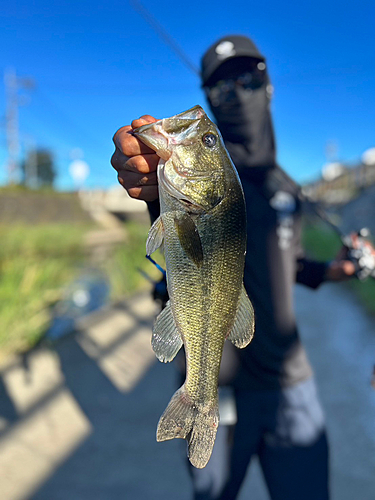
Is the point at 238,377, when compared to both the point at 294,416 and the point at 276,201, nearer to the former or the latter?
the point at 294,416

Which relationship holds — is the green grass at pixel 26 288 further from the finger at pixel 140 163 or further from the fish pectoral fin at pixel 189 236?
the fish pectoral fin at pixel 189 236

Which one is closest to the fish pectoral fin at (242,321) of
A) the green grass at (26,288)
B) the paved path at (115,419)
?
the paved path at (115,419)

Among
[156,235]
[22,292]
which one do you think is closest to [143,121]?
[156,235]

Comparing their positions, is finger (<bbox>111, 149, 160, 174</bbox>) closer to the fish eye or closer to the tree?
the fish eye

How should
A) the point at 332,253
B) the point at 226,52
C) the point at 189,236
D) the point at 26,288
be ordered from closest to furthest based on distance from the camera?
the point at 189,236 → the point at 226,52 → the point at 26,288 → the point at 332,253

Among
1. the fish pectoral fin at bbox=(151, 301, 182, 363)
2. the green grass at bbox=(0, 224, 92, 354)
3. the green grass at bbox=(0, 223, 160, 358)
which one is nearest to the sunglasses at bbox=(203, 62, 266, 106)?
the fish pectoral fin at bbox=(151, 301, 182, 363)

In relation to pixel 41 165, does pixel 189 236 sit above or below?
below

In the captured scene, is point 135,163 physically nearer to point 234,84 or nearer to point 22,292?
point 234,84
